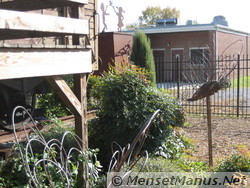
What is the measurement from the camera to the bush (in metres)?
6.09

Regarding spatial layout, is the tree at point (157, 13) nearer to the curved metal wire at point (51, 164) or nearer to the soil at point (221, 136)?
the soil at point (221, 136)

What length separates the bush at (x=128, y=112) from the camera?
6090 millimetres

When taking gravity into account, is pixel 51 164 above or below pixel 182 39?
below

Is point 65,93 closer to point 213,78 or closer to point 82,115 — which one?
point 82,115

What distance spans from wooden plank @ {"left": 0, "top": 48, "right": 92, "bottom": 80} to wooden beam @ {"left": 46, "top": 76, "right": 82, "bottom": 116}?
0.13 metres

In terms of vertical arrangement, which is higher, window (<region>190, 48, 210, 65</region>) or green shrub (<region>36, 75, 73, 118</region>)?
window (<region>190, 48, 210, 65</region>)

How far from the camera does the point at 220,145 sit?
7695 millimetres

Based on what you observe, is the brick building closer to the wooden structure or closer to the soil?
the soil

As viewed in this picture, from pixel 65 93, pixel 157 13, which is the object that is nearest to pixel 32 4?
pixel 65 93

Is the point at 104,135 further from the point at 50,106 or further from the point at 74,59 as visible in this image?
the point at 50,106

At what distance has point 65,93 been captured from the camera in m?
A: 4.02

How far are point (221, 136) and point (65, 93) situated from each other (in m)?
5.40

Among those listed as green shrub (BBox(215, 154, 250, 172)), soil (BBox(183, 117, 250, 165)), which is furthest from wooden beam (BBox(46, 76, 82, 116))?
soil (BBox(183, 117, 250, 165))

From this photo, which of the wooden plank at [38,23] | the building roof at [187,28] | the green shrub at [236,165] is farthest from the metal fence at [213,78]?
the wooden plank at [38,23]
